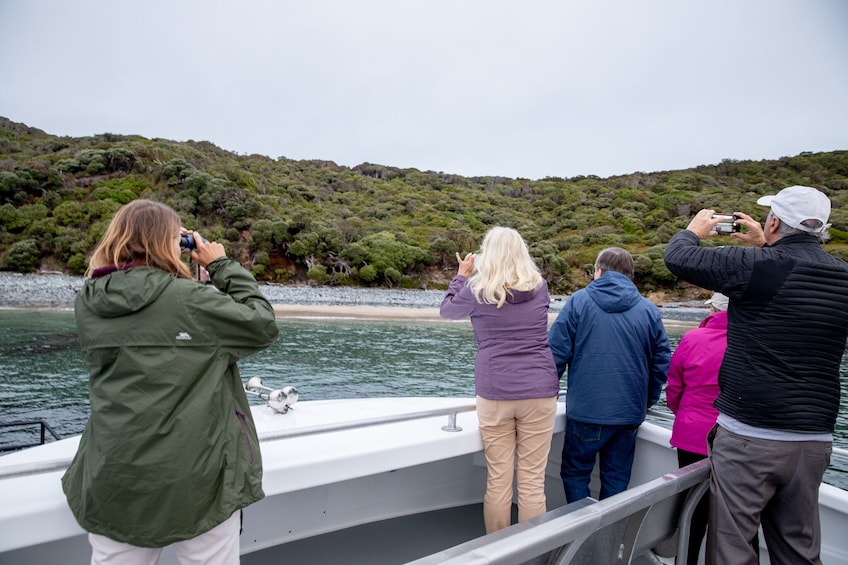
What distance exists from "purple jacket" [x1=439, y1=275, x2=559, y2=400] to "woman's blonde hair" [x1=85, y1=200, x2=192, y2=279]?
4.06 feet

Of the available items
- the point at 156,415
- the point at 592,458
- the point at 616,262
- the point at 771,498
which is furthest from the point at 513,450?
the point at 156,415

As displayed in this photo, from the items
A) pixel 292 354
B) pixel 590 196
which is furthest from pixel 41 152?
pixel 590 196

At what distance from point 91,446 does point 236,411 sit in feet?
1.14

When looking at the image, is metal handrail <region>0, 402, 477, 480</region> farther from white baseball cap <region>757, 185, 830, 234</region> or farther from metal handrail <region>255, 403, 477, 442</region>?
white baseball cap <region>757, 185, 830, 234</region>

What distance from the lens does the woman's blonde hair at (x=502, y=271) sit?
6.84 feet

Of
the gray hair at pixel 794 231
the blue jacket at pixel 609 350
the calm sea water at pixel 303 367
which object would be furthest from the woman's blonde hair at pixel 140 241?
the calm sea water at pixel 303 367

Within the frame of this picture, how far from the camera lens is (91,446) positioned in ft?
4.00

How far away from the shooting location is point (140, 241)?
4.34 ft

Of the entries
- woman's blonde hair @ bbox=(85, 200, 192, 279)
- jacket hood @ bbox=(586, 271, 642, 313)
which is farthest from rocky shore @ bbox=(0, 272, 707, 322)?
woman's blonde hair @ bbox=(85, 200, 192, 279)

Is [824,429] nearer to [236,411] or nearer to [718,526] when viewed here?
[718,526]

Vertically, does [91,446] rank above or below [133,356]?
below

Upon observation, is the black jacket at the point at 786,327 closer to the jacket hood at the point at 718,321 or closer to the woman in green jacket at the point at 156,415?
the jacket hood at the point at 718,321

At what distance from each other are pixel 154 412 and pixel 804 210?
6.54 ft

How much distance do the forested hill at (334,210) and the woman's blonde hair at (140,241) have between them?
45858 mm
